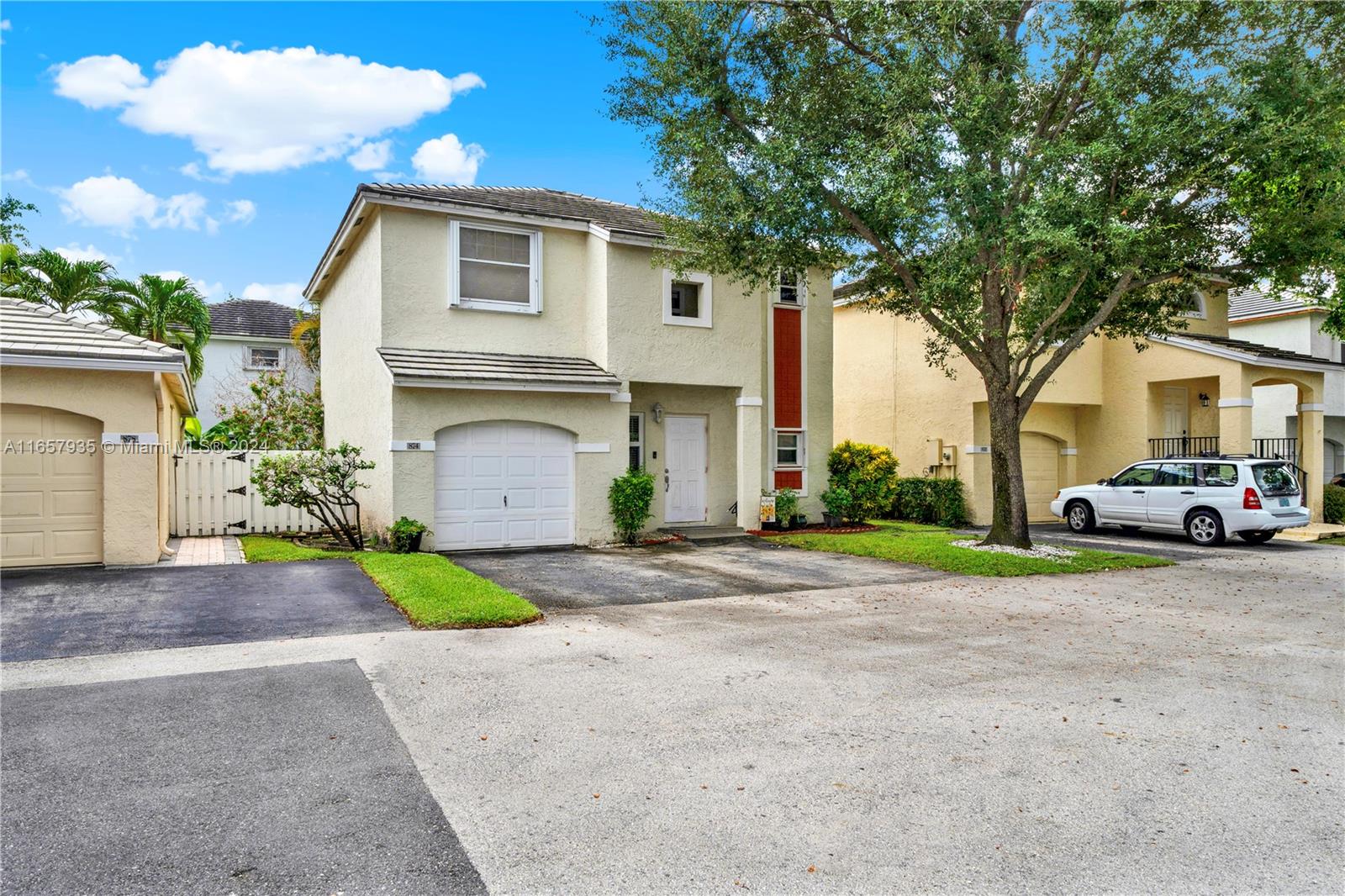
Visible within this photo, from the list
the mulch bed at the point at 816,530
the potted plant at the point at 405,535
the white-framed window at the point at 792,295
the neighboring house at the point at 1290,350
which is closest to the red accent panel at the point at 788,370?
the white-framed window at the point at 792,295

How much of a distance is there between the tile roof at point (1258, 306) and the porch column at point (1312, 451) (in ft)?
18.1

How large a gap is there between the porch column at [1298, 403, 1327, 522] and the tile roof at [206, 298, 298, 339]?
107ft

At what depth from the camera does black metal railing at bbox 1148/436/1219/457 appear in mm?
21312

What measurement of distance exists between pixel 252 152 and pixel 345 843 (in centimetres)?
2730

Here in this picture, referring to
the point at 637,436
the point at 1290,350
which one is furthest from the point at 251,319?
the point at 1290,350

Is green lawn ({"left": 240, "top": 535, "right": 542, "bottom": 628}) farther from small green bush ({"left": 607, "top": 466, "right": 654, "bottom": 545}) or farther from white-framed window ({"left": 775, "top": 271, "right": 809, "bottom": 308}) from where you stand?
white-framed window ({"left": 775, "top": 271, "right": 809, "bottom": 308})

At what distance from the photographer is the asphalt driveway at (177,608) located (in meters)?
7.82

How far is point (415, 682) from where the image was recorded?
6434 millimetres

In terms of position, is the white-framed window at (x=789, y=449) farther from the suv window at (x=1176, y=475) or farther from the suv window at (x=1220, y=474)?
the suv window at (x=1220, y=474)

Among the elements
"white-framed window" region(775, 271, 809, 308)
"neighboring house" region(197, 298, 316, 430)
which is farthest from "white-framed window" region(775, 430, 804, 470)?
"neighboring house" region(197, 298, 316, 430)

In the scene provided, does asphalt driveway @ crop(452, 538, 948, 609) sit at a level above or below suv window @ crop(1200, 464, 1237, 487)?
below

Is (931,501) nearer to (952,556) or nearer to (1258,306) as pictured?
(952,556)

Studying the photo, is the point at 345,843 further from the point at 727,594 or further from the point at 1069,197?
the point at 1069,197

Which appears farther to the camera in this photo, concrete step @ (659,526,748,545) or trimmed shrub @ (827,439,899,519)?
trimmed shrub @ (827,439,899,519)
